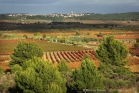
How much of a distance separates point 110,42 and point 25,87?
18320mm

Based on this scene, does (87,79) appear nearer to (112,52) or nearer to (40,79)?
(40,79)

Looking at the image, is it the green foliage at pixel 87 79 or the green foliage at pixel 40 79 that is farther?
the green foliage at pixel 87 79

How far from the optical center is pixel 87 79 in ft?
61.9

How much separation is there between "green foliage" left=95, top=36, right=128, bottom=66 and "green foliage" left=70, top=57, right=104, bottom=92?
49.3 ft

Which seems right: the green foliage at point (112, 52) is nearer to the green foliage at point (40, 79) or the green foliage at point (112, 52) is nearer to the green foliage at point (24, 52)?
the green foliage at point (24, 52)

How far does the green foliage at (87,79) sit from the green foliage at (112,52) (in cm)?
1503

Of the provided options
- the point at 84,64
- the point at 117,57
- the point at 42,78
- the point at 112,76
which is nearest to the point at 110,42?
the point at 117,57

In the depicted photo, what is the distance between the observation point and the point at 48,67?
1858 cm

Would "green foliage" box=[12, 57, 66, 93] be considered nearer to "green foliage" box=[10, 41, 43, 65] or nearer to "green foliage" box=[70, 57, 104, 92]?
"green foliage" box=[70, 57, 104, 92]

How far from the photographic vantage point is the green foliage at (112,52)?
34.0 m

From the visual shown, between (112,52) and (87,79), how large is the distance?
15985 mm

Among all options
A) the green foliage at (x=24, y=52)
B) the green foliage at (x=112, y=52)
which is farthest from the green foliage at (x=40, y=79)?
the green foliage at (x=24, y=52)

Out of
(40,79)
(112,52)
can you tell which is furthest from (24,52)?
(40,79)

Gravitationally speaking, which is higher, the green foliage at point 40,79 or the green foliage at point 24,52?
the green foliage at point 40,79
